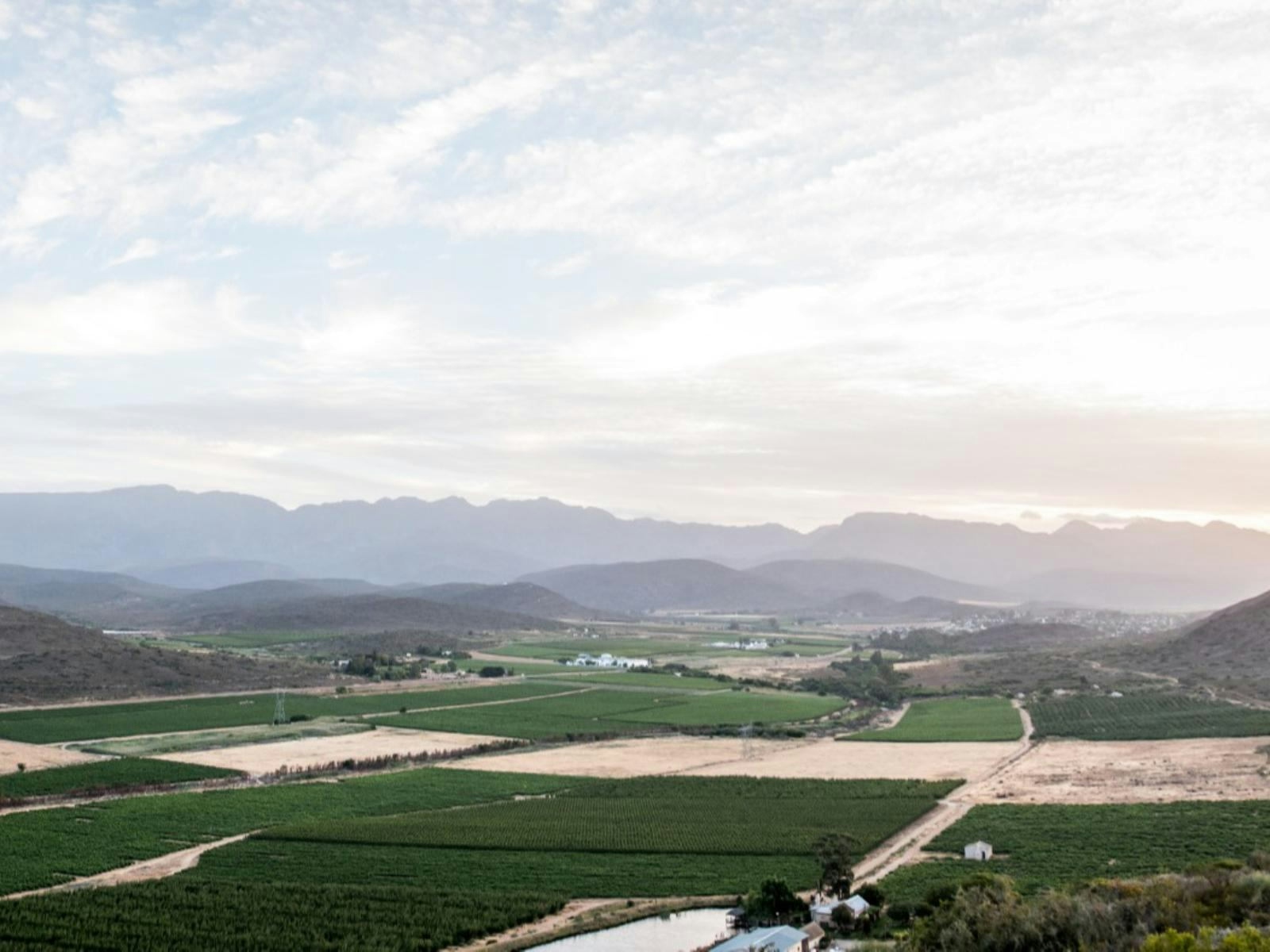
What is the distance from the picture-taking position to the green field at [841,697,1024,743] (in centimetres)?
7531

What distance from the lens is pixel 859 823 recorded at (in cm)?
4562

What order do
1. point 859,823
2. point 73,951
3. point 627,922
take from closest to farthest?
1. point 73,951
2. point 627,922
3. point 859,823

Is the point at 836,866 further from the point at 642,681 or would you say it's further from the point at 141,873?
the point at 642,681

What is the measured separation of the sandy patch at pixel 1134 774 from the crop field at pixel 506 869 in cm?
1781

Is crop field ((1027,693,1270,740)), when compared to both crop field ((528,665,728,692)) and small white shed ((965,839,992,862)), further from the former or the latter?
small white shed ((965,839,992,862))

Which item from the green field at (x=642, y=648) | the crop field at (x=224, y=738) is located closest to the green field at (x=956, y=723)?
the crop field at (x=224, y=738)

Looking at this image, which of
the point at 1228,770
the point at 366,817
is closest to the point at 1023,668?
the point at 1228,770

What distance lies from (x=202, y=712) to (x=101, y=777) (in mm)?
28361

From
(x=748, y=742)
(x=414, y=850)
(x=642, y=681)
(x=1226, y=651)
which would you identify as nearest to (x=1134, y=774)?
(x=748, y=742)

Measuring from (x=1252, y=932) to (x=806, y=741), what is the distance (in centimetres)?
5953

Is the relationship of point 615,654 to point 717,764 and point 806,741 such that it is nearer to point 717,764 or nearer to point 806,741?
point 806,741

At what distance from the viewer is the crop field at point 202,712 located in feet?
237

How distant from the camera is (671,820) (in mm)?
46156

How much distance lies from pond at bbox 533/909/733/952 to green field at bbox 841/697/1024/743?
147 ft
